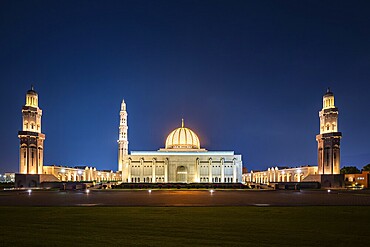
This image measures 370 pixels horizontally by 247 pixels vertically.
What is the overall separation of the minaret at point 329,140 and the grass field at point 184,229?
47929mm

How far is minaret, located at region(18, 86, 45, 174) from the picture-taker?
59062mm

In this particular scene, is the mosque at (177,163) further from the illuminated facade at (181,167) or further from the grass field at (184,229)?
the grass field at (184,229)

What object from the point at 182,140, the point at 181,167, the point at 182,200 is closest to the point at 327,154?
the point at 181,167

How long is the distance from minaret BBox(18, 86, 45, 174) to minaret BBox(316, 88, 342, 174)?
4610cm

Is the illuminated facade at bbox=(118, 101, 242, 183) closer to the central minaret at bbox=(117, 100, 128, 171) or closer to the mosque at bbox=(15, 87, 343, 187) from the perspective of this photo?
the mosque at bbox=(15, 87, 343, 187)

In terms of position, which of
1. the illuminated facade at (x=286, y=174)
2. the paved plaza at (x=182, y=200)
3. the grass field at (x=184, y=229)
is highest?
the grass field at (x=184, y=229)

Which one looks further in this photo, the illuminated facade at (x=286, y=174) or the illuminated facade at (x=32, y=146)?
the illuminated facade at (x=286, y=174)

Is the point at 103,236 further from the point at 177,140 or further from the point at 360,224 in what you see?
the point at 177,140

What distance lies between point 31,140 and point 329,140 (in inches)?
1897

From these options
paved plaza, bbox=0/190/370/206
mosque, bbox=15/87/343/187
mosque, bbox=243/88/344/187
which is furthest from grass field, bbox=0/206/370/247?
mosque, bbox=15/87/343/187

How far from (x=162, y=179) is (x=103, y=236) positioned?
63.7 m

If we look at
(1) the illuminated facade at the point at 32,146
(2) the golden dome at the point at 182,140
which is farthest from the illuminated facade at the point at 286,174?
(1) the illuminated facade at the point at 32,146

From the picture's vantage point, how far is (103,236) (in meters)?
10.1

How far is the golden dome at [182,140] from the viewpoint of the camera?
260 ft
